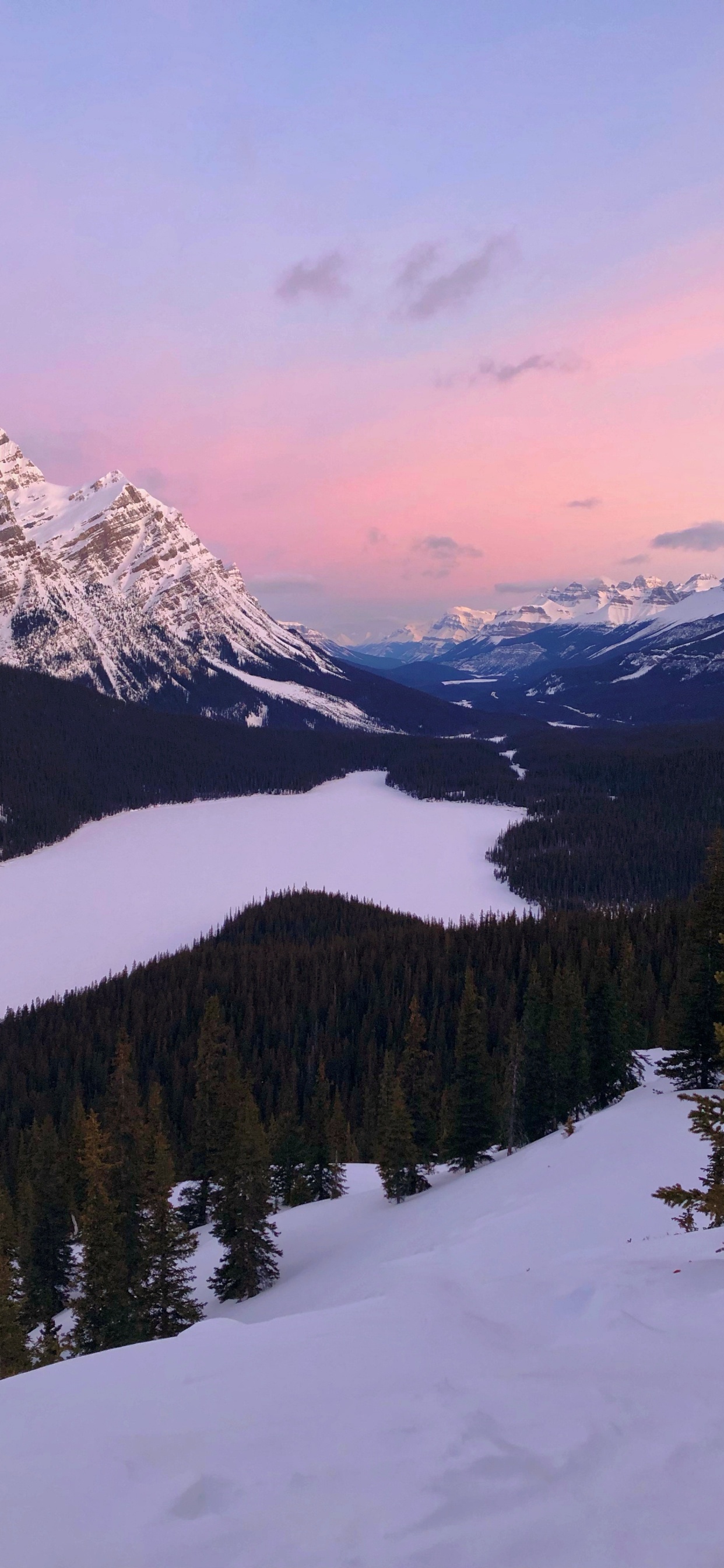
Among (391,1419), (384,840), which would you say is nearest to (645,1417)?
(391,1419)

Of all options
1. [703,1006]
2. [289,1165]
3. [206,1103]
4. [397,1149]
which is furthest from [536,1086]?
[206,1103]

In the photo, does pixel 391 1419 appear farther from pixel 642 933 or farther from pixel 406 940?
pixel 406 940

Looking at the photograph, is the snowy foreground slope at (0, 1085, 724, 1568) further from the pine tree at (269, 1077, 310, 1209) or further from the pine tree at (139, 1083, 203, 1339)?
the pine tree at (269, 1077, 310, 1209)

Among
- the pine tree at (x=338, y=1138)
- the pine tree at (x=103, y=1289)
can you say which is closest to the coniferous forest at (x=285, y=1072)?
the pine tree at (x=103, y=1289)

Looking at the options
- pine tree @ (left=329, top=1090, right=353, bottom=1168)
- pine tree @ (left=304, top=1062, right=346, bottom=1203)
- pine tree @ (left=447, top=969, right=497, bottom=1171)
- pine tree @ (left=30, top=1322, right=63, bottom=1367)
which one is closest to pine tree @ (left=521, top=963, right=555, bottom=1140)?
pine tree @ (left=447, top=969, right=497, bottom=1171)

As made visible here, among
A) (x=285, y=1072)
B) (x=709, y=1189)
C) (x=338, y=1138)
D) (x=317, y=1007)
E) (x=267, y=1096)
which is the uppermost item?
(x=709, y=1189)

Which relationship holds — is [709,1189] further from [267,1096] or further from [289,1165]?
[267,1096]
